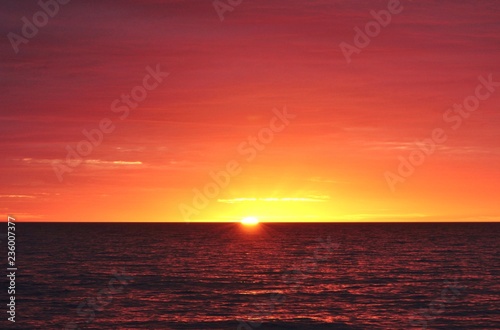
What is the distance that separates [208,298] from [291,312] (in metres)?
9.47

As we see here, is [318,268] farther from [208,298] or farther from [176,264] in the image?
[208,298]

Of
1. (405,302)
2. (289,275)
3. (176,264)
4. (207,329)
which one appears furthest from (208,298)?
(176,264)

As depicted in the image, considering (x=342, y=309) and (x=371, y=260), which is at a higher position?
(x=371, y=260)

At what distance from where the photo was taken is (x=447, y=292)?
5928 cm

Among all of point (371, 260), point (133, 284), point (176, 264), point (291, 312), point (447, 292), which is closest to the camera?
point (291, 312)

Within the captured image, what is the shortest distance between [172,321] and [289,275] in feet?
105

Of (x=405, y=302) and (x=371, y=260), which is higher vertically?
(x=371, y=260)

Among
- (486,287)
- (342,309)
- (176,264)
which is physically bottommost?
(342,309)

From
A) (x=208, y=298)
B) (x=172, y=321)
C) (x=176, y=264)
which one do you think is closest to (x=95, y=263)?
(x=176, y=264)

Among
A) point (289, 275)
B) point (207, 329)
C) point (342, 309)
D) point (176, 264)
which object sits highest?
point (176, 264)

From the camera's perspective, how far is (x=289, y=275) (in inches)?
3000

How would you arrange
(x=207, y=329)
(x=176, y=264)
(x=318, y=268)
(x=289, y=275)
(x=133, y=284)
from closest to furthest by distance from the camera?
1. (x=207, y=329)
2. (x=133, y=284)
3. (x=289, y=275)
4. (x=318, y=268)
5. (x=176, y=264)

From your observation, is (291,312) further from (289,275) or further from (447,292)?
(289,275)

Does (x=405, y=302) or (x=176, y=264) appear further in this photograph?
(x=176, y=264)
